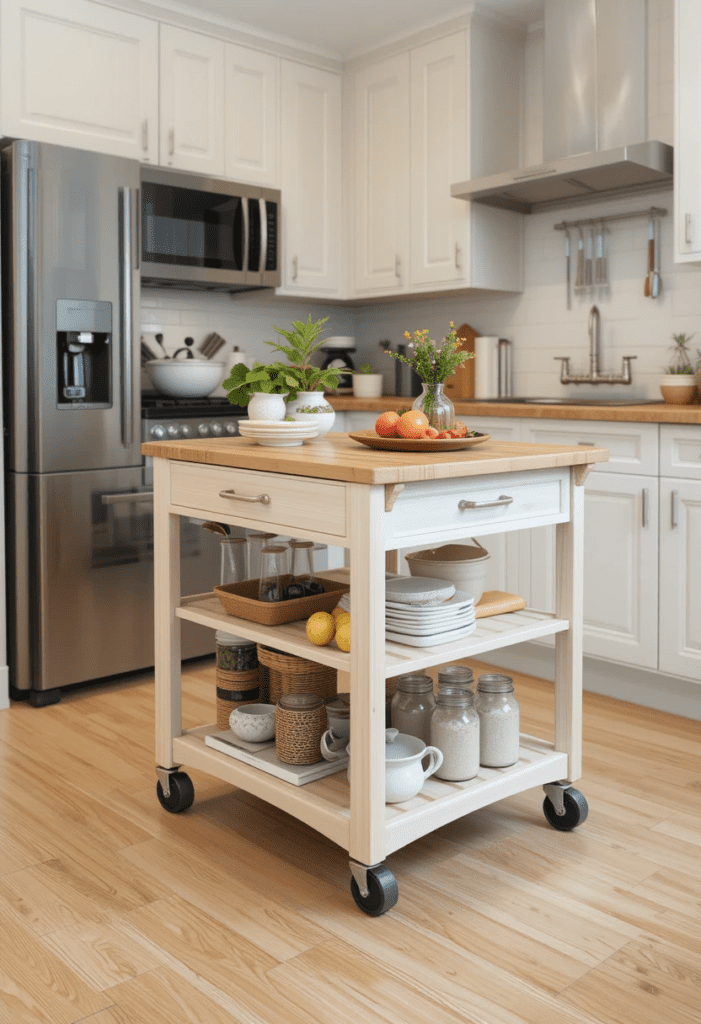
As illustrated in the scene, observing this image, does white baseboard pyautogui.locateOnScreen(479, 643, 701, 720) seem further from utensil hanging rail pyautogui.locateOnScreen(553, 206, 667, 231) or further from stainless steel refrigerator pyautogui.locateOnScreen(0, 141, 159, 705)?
utensil hanging rail pyautogui.locateOnScreen(553, 206, 667, 231)

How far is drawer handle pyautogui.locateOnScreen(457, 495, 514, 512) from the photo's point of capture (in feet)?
6.36

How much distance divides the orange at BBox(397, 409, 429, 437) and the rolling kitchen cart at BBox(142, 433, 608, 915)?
0.06 metres

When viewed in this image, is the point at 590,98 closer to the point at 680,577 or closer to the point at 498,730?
the point at 680,577

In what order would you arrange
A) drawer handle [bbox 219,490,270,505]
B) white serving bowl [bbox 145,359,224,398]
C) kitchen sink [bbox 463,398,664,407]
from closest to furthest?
drawer handle [bbox 219,490,270,505] < kitchen sink [bbox 463,398,664,407] < white serving bowl [bbox 145,359,224,398]

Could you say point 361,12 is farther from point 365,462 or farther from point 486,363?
point 365,462

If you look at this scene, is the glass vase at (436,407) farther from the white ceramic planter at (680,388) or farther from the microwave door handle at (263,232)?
the microwave door handle at (263,232)

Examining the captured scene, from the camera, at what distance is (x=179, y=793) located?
7.71 ft

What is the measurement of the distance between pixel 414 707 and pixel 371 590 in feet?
1.70

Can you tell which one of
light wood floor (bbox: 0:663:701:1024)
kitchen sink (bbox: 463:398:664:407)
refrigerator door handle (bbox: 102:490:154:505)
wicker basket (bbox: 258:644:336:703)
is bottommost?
light wood floor (bbox: 0:663:701:1024)

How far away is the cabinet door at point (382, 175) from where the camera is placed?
4207 millimetres

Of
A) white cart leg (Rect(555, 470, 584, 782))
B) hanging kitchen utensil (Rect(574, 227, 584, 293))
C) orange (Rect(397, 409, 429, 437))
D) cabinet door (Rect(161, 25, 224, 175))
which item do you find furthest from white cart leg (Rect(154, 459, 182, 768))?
A: hanging kitchen utensil (Rect(574, 227, 584, 293))

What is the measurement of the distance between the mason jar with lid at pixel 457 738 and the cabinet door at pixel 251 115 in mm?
2750

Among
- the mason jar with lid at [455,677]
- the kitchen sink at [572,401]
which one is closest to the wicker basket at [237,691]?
the mason jar with lid at [455,677]

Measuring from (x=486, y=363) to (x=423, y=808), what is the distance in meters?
2.60
